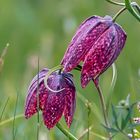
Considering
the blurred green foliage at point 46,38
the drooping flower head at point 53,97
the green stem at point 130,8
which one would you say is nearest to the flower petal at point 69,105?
the drooping flower head at point 53,97

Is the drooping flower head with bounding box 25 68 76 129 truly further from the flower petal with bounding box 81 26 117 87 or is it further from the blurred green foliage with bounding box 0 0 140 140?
the blurred green foliage with bounding box 0 0 140 140

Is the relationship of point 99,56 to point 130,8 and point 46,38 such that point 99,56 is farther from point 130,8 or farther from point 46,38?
point 46,38

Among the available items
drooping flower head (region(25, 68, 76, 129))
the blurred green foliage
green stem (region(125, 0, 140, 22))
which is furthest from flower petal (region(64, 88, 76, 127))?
the blurred green foliage

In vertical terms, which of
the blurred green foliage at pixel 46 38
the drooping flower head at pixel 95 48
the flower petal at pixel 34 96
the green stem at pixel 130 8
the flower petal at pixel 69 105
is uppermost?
the blurred green foliage at pixel 46 38

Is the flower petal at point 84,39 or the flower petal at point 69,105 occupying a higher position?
the flower petal at point 84,39

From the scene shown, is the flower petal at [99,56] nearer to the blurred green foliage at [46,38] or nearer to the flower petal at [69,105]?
the flower petal at [69,105]

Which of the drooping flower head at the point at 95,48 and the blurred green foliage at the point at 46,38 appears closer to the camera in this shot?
the drooping flower head at the point at 95,48

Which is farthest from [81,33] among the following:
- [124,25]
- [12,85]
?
[124,25]

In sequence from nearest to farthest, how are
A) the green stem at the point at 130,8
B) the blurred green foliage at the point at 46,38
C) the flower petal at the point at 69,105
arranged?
the green stem at the point at 130,8 < the flower petal at the point at 69,105 < the blurred green foliage at the point at 46,38
